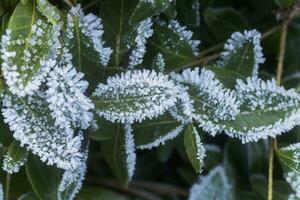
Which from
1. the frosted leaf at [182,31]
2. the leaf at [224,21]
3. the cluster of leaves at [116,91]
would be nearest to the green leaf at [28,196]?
the cluster of leaves at [116,91]

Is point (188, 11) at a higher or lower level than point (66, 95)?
higher

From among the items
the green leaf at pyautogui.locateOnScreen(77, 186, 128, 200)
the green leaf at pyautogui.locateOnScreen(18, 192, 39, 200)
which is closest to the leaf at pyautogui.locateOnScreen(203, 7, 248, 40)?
the green leaf at pyautogui.locateOnScreen(77, 186, 128, 200)

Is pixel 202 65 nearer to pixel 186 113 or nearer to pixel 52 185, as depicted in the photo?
pixel 186 113

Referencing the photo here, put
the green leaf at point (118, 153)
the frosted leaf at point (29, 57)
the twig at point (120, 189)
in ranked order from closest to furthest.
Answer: the frosted leaf at point (29, 57), the green leaf at point (118, 153), the twig at point (120, 189)

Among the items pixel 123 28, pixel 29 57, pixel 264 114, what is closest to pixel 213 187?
pixel 264 114

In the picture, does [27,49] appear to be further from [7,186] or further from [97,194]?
[97,194]

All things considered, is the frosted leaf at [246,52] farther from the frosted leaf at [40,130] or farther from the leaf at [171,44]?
the frosted leaf at [40,130]
